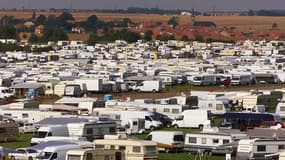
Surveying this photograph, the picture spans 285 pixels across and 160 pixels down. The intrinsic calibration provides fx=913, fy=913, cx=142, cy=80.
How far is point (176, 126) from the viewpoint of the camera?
62.3 feet

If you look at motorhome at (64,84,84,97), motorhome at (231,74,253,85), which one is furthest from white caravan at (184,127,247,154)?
motorhome at (231,74,253,85)

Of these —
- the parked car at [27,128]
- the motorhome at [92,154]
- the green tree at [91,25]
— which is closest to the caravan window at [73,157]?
the motorhome at [92,154]

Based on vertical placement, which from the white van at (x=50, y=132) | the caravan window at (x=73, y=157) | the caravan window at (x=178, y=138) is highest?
the caravan window at (x=73, y=157)

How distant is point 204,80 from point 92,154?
1871 cm

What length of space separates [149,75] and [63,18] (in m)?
56.3

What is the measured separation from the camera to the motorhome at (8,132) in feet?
53.0

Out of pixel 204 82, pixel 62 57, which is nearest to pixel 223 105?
pixel 204 82

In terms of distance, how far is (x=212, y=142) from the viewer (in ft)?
49.1

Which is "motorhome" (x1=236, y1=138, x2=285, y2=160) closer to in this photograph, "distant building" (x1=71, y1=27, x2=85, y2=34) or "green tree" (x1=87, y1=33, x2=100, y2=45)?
"green tree" (x1=87, y1=33, x2=100, y2=45)

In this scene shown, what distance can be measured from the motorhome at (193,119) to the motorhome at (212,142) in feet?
11.5

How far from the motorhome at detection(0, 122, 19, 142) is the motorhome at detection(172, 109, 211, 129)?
12.9 feet

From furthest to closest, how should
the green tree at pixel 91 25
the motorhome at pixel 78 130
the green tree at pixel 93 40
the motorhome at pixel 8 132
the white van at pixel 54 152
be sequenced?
1. the green tree at pixel 91 25
2. the green tree at pixel 93 40
3. the motorhome at pixel 8 132
4. the motorhome at pixel 78 130
5. the white van at pixel 54 152

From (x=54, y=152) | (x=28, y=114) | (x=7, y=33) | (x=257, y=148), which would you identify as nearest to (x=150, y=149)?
(x=54, y=152)

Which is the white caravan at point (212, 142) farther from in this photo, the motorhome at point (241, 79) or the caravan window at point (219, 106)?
the motorhome at point (241, 79)
